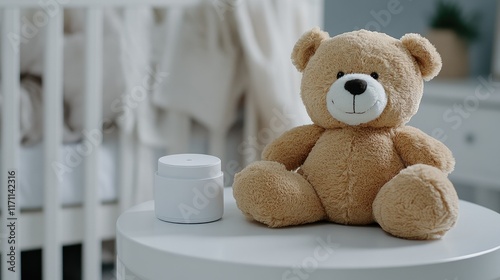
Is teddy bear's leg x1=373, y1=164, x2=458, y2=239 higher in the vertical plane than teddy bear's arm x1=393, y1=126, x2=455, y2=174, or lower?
lower

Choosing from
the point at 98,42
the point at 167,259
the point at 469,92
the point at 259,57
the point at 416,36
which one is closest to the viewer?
the point at 167,259

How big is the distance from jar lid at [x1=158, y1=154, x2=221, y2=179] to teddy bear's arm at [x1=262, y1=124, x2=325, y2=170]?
0.26 feet

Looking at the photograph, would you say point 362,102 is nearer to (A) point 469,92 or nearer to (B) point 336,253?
(B) point 336,253

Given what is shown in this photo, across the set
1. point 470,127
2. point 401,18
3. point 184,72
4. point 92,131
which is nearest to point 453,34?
point 401,18

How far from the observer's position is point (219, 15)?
4.97 feet

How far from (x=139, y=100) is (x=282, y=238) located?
29.7 inches

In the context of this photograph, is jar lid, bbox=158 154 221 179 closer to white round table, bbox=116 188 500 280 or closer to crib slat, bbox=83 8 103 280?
white round table, bbox=116 188 500 280

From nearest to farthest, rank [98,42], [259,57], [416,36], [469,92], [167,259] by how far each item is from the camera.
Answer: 1. [167,259]
2. [416,36]
3. [98,42]
4. [259,57]
5. [469,92]

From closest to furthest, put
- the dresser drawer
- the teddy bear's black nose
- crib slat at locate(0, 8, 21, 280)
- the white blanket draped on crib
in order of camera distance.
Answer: the teddy bear's black nose, crib slat at locate(0, 8, 21, 280), the white blanket draped on crib, the dresser drawer

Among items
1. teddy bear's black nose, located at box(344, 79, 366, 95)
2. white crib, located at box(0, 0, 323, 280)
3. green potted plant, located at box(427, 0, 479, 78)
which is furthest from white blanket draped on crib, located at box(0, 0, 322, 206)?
green potted plant, located at box(427, 0, 479, 78)

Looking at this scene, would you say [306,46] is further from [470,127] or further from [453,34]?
[453,34]

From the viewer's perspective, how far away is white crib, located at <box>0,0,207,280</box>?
1322 mm

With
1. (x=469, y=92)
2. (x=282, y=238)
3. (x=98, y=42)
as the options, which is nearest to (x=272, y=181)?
(x=282, y=238)

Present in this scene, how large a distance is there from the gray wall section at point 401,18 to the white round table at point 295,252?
4.51 ft
